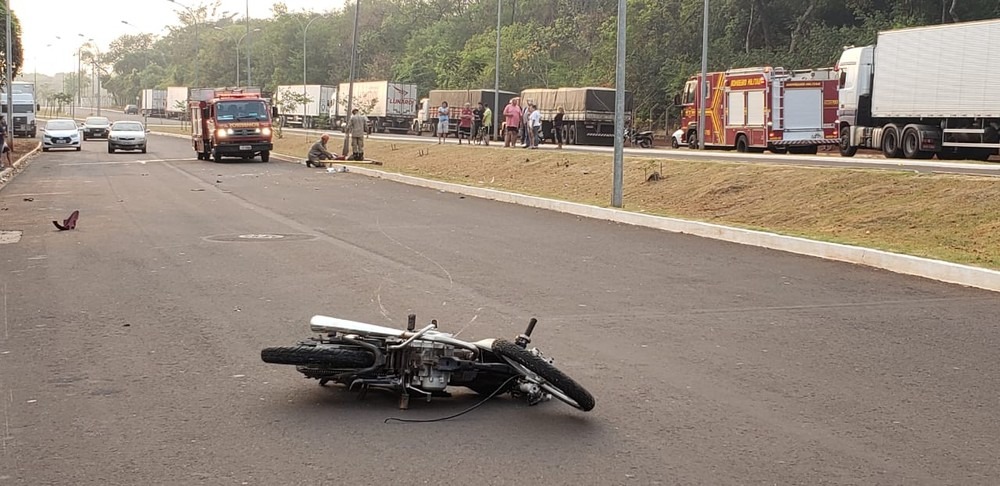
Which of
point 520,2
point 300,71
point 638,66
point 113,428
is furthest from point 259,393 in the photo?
point 300,71

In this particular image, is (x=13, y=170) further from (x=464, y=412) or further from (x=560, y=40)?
(x=560, y=40)

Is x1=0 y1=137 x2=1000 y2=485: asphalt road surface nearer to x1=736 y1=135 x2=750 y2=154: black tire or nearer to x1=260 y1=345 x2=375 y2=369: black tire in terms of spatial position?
x1=260 y1=345 x2=375 y2=369: black tire

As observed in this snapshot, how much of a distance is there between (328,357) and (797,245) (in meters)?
9.48

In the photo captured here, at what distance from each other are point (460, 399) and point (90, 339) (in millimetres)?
3270

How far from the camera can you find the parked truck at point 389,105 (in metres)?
70.6

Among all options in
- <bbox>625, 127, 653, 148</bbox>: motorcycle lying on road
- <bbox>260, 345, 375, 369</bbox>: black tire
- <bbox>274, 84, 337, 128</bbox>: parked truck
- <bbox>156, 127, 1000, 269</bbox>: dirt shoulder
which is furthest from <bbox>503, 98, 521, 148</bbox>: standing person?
<bbox>274, 84, 337, 128</bbox>: parked truck

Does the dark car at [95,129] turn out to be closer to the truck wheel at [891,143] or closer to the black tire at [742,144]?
the black tire at [742,144]

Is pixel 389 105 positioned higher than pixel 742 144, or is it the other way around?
pixel 389 105

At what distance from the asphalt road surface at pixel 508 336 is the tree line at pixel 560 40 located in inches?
1716

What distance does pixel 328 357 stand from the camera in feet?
20.5

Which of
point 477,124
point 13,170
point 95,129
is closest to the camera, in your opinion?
point 13,170

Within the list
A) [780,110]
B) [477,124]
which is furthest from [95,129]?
[780,110]

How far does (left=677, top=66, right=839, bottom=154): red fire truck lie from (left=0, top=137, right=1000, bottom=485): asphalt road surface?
2088 cm

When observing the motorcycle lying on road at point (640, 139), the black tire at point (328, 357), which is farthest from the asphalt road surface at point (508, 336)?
the motorcycle lying on road at point (640, 139)
